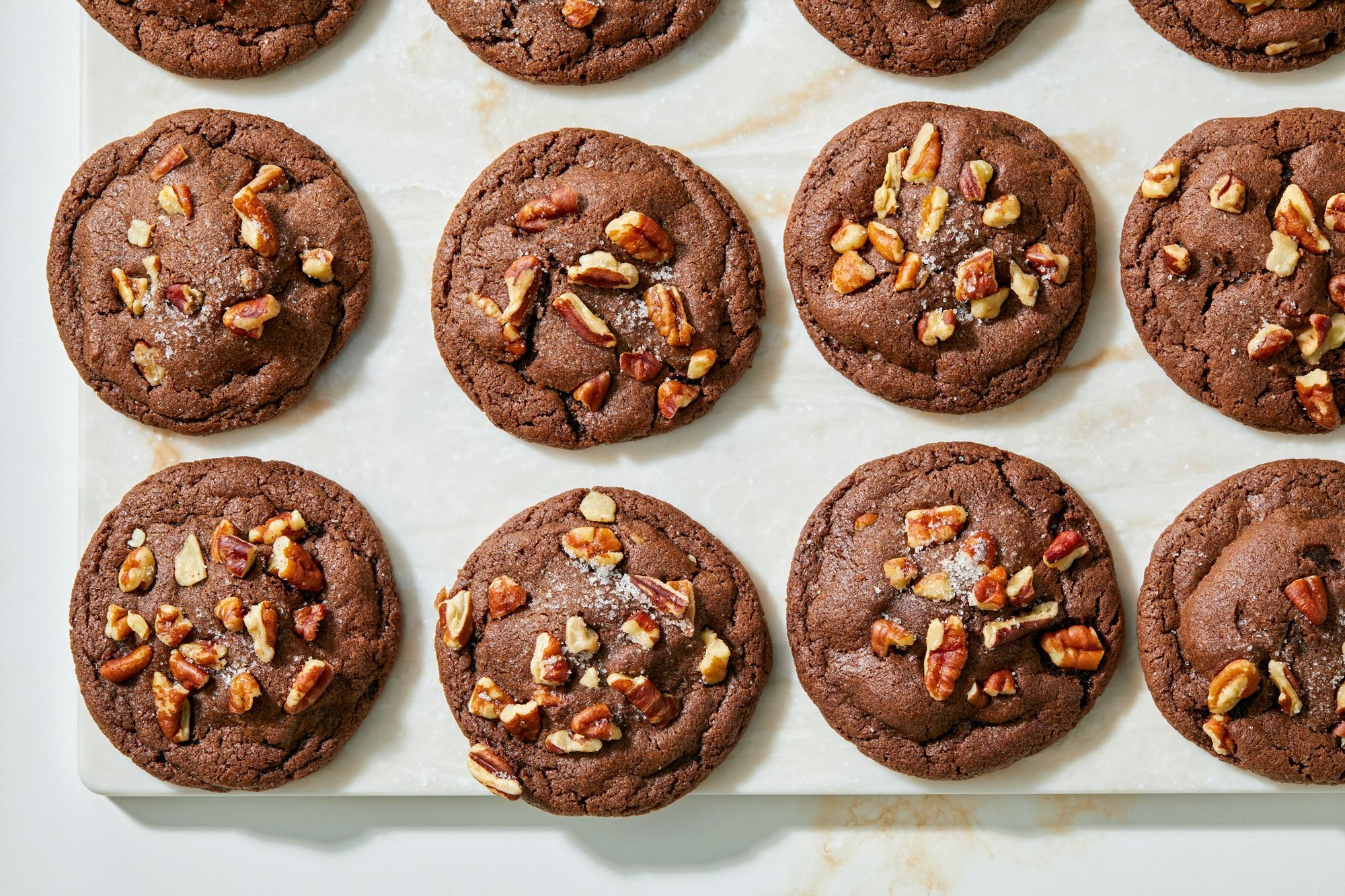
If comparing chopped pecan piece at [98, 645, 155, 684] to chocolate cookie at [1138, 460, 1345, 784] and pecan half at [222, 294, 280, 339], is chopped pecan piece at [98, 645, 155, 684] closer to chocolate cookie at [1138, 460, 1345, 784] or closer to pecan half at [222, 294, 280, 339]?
pecan half at [222, 294, 280, 339]

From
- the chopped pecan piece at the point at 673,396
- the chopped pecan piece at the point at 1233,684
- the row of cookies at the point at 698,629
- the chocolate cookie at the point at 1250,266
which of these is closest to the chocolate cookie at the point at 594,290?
the chopped pecan piece at the point at 673,396

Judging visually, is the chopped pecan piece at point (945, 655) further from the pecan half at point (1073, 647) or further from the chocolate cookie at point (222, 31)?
the chocolate cookie at point (222, 31)

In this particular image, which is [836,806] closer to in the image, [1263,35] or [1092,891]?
[1092,891]

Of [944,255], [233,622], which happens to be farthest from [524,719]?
[944,255]

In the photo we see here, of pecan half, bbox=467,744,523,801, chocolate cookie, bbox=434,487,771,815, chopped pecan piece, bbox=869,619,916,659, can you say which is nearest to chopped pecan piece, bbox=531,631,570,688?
chocolate cookie, bbox=434,487,771,815

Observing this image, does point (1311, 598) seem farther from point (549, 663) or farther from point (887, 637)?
point (549, 663)
